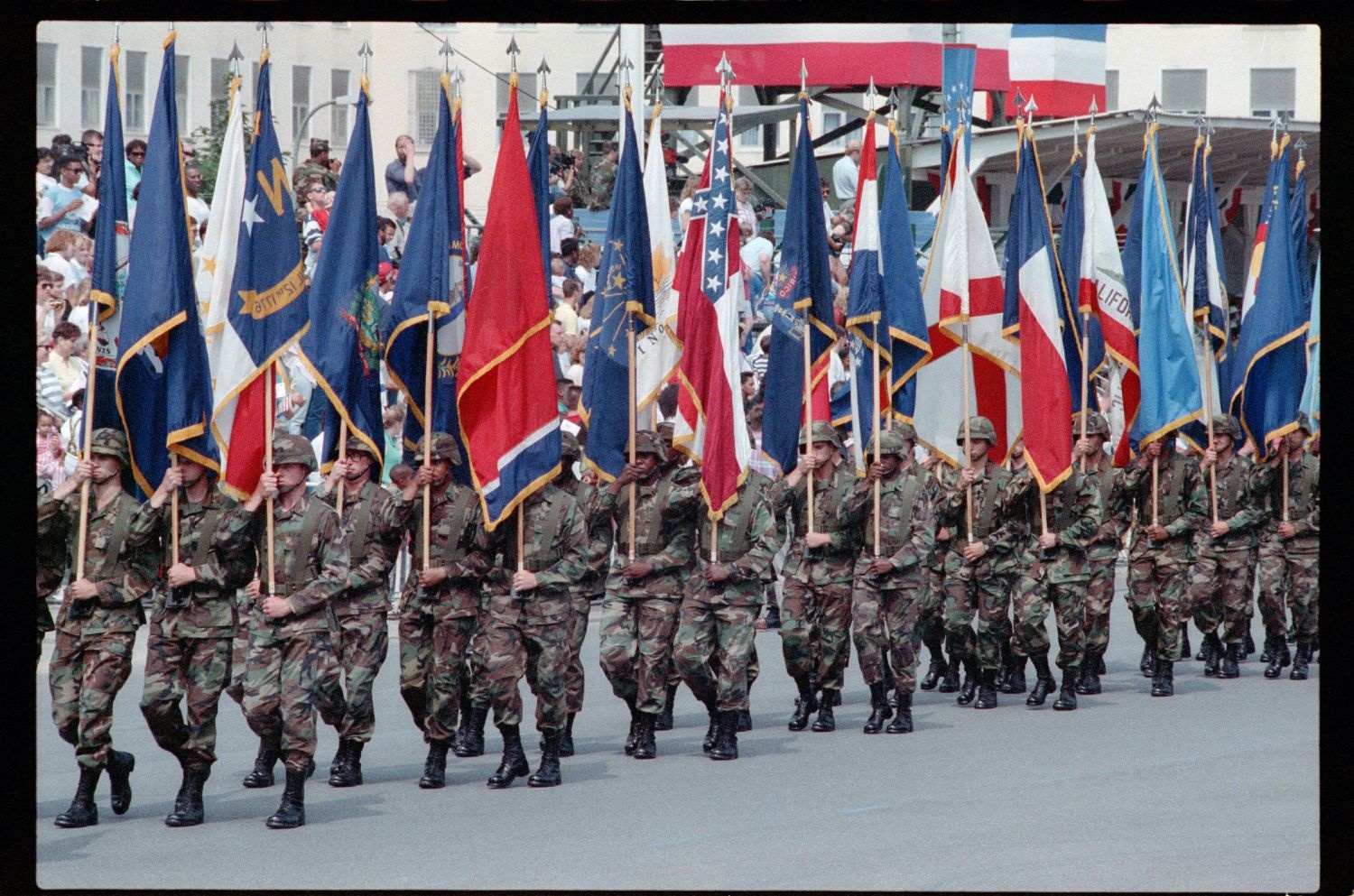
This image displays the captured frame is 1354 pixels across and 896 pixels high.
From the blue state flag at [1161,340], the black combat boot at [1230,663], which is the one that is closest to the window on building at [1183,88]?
the blue state flag at [1161,340]

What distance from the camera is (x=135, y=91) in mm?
29953

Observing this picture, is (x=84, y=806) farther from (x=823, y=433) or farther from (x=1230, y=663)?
Answer: (x=1230, y=663)

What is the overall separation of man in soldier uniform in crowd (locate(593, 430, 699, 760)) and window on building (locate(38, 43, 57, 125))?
733 inches

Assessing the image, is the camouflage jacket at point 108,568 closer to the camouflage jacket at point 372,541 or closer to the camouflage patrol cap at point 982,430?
the camouflage jacket at point 372,541

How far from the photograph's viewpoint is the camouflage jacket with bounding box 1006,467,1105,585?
44.8 ft

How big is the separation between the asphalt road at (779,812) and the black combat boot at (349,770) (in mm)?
102

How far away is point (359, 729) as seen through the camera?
421 inches

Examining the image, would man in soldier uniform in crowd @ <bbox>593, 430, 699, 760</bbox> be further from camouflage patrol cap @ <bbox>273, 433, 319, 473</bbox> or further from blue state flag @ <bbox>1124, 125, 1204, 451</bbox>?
blue state flag @ <bbox>1124, 125, 1204, 451</bbox>

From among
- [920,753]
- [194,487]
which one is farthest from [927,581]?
[194,487]

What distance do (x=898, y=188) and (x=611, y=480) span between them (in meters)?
3.68

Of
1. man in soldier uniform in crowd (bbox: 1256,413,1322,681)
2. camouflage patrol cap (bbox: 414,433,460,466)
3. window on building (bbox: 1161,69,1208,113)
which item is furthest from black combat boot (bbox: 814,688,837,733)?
window on building (bbox: 1161,69,1208,113)

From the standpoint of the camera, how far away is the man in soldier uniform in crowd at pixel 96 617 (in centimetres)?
962

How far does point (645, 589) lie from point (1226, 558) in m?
5.53

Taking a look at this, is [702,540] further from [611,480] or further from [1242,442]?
[1242,442]
